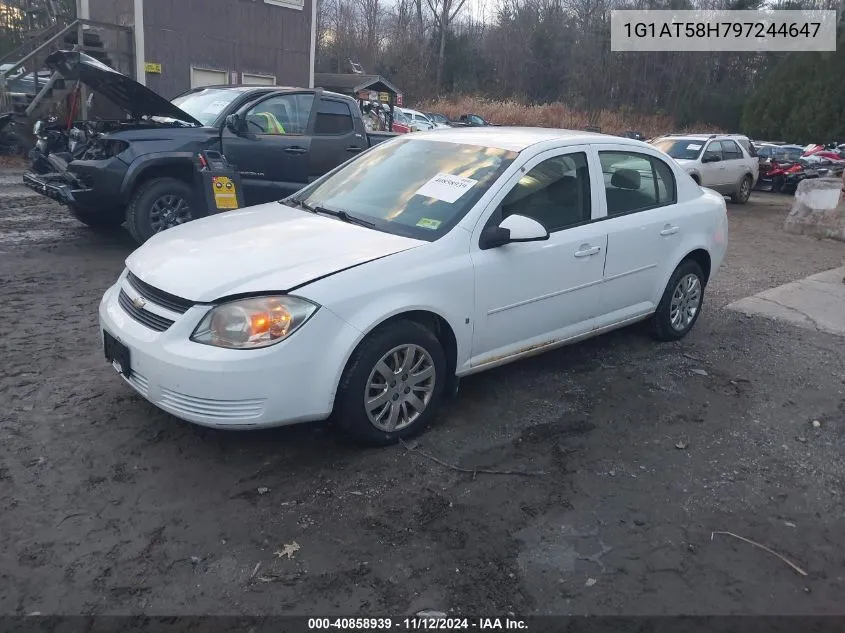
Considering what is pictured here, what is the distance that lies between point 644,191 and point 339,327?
2.91 meters

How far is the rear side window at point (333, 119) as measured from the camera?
870cm

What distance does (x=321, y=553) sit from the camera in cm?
297

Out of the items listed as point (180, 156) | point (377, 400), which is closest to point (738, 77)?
point (180, 156)

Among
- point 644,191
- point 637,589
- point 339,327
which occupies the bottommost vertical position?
point 637,589

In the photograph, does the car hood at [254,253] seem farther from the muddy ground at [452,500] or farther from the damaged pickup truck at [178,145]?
the damaged pickup truck at [178,145]

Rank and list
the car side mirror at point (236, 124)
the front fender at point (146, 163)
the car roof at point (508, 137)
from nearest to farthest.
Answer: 1. the car roof at point (508, 137)
2. the front fender at point (146, 163)
3. the car side mirror at point (236, 124)

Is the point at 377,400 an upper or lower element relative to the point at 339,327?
lower

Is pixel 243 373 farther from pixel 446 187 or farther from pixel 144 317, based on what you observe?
pixel 446 187

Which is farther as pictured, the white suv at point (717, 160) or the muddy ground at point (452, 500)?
the white suv at point (717, 160)

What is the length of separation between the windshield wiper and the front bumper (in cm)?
95

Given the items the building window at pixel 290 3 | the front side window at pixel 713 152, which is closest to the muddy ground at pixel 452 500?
the front side window at pixel 713 152

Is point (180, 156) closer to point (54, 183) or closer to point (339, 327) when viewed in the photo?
point (54, 183)

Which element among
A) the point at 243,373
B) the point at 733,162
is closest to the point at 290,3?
the point at 733,162

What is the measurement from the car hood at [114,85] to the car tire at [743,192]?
44.0 ft
